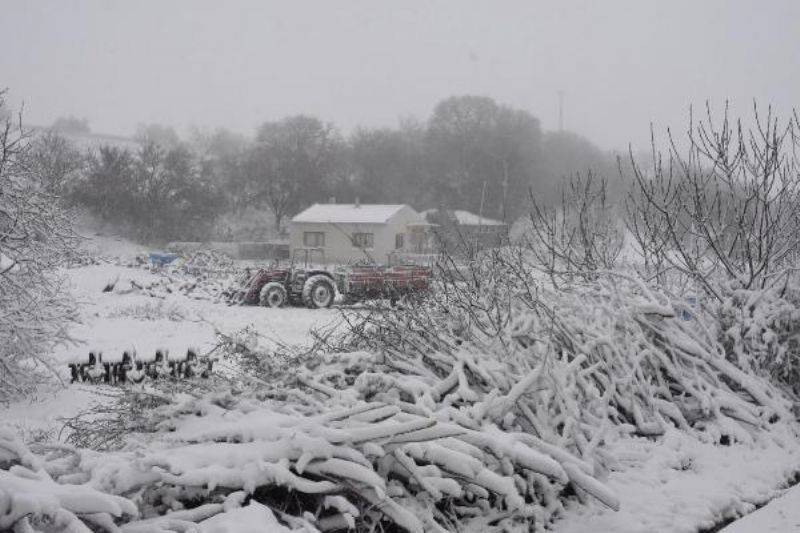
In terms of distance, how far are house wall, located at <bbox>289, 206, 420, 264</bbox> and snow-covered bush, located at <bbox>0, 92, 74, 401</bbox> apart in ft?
84.6

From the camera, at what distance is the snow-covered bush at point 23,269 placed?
29.7 ft

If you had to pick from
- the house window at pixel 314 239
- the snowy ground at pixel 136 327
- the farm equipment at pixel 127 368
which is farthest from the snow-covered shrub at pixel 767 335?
the house window at pixel 314 239

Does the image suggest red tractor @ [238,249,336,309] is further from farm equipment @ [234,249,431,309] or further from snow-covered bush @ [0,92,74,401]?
snow-covered bush @ [0,92,74,401]

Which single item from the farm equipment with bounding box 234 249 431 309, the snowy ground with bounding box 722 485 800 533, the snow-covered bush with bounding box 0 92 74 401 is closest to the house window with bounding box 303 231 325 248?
the farm equipment with bounding box 234 249 431 309

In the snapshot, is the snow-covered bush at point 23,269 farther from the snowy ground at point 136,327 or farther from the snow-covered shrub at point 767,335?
the snow-covered shrub at point 767,335

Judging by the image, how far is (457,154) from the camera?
52.6 m

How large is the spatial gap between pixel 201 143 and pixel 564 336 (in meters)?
72.9

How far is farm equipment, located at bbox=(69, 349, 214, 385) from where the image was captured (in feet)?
31.9

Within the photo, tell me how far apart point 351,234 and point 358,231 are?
46 cm

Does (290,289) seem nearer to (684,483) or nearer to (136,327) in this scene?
(136,327)

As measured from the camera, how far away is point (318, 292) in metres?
18.8

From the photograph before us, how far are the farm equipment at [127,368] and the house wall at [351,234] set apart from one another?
25488 mm

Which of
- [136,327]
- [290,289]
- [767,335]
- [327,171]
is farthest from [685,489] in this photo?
[327,171]

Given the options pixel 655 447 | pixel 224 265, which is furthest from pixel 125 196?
pixel 655 447
